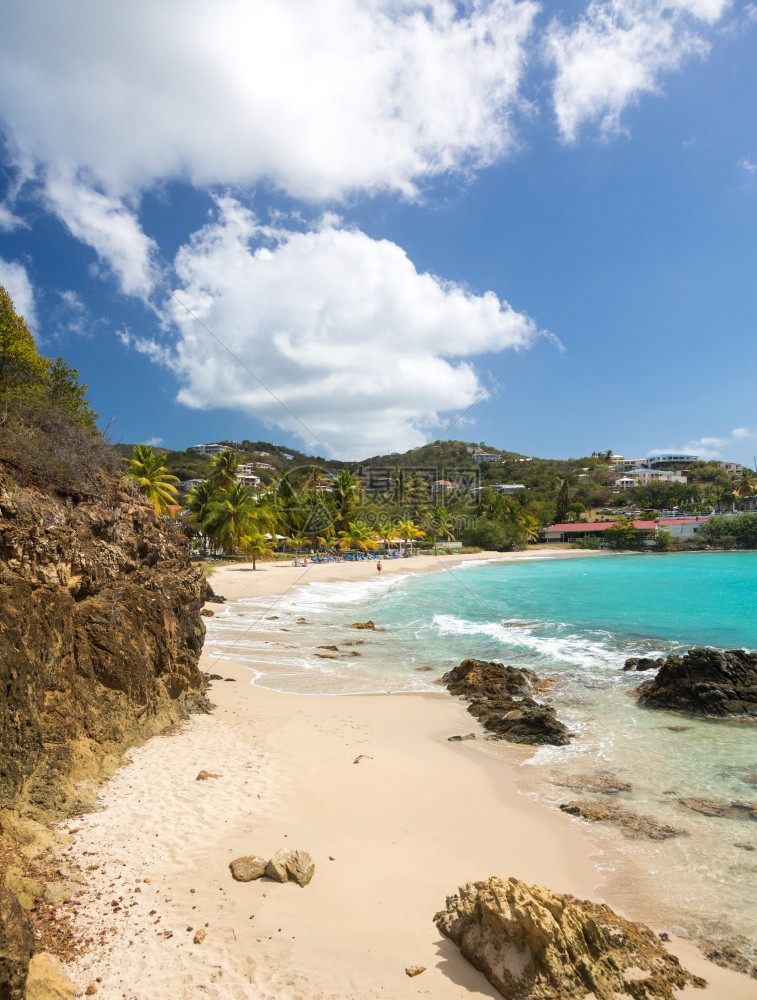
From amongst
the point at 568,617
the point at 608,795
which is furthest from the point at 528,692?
the point at 568,617

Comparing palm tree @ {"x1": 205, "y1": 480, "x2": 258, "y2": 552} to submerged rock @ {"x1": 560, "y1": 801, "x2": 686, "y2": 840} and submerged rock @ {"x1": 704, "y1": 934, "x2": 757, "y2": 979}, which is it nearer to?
submerged rock @ {"x1": 560, "y1": 801, "x2": 686, "y2": 840}

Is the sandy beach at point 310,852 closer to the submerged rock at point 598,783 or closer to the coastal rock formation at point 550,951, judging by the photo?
the coastal rock formation at point 550,951

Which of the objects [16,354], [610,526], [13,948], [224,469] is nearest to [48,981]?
[13,948]

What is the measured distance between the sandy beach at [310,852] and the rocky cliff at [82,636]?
52cm

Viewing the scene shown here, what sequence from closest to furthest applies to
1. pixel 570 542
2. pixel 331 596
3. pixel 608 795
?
1. pixel 608 795
2. pixel 331 596
3. pixel 570 542

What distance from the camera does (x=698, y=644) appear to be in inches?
789

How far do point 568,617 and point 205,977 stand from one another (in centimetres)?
2496

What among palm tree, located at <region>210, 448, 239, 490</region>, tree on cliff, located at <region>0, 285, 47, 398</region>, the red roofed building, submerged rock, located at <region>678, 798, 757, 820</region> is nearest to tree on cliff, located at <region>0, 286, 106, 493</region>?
tree on cliff, located at <region>0, 285, 47, 398</region>

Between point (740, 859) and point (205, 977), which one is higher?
point (205, 977)

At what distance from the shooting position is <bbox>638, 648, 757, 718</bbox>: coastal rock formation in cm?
1208

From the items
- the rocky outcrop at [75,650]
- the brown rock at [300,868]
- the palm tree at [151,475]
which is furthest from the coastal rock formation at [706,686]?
the palm tree at [151,475]

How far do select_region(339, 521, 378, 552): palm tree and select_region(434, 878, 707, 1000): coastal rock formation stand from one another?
54248mm

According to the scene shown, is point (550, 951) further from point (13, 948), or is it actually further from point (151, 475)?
point (151, 475)

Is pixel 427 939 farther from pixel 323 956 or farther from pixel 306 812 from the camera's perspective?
pixel 306 812
